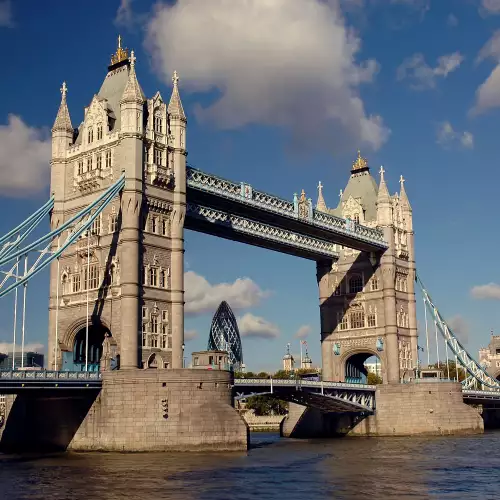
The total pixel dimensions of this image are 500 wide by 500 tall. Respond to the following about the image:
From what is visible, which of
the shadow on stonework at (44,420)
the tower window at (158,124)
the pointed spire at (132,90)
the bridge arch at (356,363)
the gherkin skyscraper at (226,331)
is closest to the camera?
the shadow on stonework at (44,420)

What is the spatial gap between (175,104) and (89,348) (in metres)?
22.5

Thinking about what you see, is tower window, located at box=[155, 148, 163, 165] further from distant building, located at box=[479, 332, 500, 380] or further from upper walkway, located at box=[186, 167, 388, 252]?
distant building, located at box=[479, 332, 500, 380]

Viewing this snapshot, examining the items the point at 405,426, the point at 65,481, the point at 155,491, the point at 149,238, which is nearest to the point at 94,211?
the point at 149,238

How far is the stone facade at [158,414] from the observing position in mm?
58875

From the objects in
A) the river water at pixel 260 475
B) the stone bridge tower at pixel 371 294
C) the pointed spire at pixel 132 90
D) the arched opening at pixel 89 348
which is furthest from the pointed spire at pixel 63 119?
the stone bridge tower at pixel 371 294

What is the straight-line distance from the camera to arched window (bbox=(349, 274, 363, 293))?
10050 centimetres

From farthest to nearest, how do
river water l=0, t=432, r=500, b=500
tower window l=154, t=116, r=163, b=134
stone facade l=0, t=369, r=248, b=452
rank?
tower window l=154, t=116, r=163, b=134, stone facade l=0, t=369, r=248, b=452, river water l=0, t=432, r=500, b=500

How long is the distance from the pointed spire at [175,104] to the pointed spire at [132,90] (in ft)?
13.8

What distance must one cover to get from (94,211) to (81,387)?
50.4ft

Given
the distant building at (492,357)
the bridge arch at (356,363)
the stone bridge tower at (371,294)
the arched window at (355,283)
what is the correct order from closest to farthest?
the stone bridge tower at (371,294)
the bridge arch at (356,363)
the arched window at (355,283)
the distant building at (492,357)

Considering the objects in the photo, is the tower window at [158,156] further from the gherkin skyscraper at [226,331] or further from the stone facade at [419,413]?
the gherkin skyscraper at [226,331]

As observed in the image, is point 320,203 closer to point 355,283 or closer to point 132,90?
point 355,283

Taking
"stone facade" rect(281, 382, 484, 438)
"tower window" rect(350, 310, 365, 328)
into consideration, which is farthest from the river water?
"tower window" rect(350, 310, 365, 328)

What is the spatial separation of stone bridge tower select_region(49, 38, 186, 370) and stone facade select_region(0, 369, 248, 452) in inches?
154
